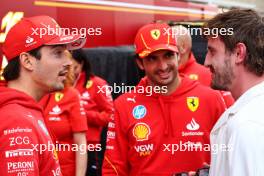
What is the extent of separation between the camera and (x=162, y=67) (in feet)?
10.2

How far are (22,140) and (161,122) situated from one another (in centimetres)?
101

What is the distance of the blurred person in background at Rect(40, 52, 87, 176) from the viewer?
12.6 feet

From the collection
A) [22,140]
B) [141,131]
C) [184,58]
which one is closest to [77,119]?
[141,131]

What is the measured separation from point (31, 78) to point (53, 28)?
31 centimetres

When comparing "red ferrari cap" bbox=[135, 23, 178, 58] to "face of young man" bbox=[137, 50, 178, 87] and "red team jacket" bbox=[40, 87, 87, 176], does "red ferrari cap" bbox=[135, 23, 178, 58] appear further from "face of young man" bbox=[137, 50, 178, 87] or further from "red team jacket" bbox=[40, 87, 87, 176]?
"red team jacket" bbox=[40, 87, 87, 176]

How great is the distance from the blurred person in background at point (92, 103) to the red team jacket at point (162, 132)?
5.12 ft

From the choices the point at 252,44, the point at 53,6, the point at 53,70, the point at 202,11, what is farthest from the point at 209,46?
the point at 202,11

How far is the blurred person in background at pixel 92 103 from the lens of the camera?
4.68m

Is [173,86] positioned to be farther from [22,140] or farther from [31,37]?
[22,140]

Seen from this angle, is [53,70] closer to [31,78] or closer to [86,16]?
[31,78]

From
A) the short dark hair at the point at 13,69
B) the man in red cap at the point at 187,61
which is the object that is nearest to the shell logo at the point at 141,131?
the short dark hair at the point at 13,69

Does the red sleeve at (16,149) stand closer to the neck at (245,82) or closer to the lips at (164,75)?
the neck at (245,82)

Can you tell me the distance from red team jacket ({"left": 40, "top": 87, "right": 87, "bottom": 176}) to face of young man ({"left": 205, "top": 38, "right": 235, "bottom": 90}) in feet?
5.44

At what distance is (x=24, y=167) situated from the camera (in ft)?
7.43
